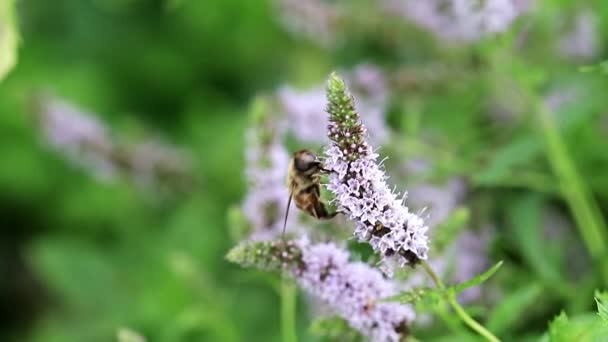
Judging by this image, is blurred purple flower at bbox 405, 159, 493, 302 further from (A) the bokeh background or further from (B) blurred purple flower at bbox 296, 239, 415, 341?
(B) blurred purple flower at bbox 296, 239, 415, 341

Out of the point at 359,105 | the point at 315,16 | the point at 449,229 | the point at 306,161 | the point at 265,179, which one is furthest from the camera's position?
the point at 315,16

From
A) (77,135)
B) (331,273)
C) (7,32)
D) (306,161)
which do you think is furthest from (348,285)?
(77,135)

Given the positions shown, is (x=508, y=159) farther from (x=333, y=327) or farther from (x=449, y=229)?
(x=333, y=327)

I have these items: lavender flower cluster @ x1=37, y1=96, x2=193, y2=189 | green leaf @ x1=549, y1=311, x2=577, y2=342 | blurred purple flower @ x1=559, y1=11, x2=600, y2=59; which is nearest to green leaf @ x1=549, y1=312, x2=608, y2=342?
green leaf @ x1=549, y1=311, x2=577, y2=342

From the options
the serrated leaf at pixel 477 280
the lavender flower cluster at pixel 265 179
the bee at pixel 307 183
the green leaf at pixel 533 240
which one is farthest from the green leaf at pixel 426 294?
the green leaf at pixel 533 240

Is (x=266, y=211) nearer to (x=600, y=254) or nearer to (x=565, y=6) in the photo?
(x=600, y=254)

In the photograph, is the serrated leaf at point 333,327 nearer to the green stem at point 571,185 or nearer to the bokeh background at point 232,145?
the bokeh background at point 232,145

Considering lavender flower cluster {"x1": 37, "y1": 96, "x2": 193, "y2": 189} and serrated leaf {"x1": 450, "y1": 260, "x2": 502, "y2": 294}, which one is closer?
serrated leaf {"x1": 450, "y1": 260, "x2": 502, "y2": 294}
